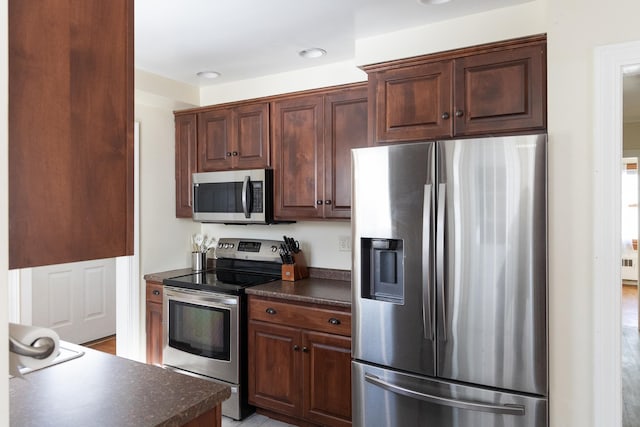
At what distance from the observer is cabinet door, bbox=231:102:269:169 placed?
3119 millimetres

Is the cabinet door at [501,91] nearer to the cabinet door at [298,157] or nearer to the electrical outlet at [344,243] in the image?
the cabinet door at [298,157]

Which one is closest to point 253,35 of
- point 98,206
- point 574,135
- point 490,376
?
point 574,135

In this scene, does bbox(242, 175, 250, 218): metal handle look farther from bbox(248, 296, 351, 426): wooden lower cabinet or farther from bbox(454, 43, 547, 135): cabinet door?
bbox(454, 43, 547, 135): cabinet door

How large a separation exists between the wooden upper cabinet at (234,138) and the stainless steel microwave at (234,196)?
0.32 ft

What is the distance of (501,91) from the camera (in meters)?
2.04

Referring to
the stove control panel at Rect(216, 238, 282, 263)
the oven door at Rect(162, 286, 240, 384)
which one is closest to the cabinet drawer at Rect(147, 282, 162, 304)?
the oven door at Rect(162, 286, 240, 384)

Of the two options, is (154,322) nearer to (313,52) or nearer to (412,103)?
(313,52)

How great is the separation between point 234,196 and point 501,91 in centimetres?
198

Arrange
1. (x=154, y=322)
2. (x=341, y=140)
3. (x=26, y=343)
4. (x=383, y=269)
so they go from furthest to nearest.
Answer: (x=154, y=322) < (x=341, y=140) < (x=383, y=269) < (x=26, y=343)

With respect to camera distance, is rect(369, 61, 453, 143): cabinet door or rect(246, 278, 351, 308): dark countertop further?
rect(246, 278, 351, 308): dark countertop

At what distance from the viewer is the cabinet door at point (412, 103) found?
2176 mm

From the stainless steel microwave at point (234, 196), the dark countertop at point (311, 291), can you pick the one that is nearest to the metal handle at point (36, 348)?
the dark countertop at point (311, 291)

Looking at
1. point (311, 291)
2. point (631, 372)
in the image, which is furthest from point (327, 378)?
point (631, 372)

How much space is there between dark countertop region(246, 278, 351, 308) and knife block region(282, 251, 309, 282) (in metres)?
0.05
